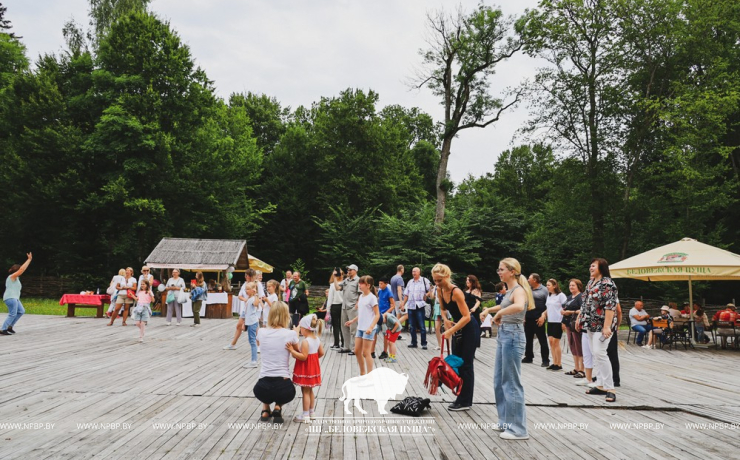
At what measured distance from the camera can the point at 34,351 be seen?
1013 centimetres

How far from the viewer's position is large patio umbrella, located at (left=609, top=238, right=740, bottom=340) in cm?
1250

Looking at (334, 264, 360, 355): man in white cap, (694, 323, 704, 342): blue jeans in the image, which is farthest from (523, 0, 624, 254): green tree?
(334, 264, 360, 355): man in white cap

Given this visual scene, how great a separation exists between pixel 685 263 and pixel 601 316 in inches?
303

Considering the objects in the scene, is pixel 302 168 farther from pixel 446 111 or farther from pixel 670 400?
pixel 670 400

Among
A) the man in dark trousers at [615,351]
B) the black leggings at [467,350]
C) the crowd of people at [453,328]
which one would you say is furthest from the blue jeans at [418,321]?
the black leggings at [467,350]

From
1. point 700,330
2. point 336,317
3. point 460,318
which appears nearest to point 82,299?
point 336,317

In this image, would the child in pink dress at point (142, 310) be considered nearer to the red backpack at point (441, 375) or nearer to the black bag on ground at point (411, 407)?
the black bag on ground at point (411, 407)

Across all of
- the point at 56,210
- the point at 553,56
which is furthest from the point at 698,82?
the point at 56,210

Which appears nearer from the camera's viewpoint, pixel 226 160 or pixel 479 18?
pixel 479 18

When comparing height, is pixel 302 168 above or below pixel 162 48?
below

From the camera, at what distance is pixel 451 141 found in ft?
91.2

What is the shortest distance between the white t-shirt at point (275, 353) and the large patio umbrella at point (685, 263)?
10700mm

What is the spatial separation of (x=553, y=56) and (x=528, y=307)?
24965mm

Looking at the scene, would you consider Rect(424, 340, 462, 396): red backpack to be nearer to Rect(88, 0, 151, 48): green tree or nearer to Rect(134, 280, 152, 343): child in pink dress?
Rect(134, 280, 152, 343): child in pink dress
